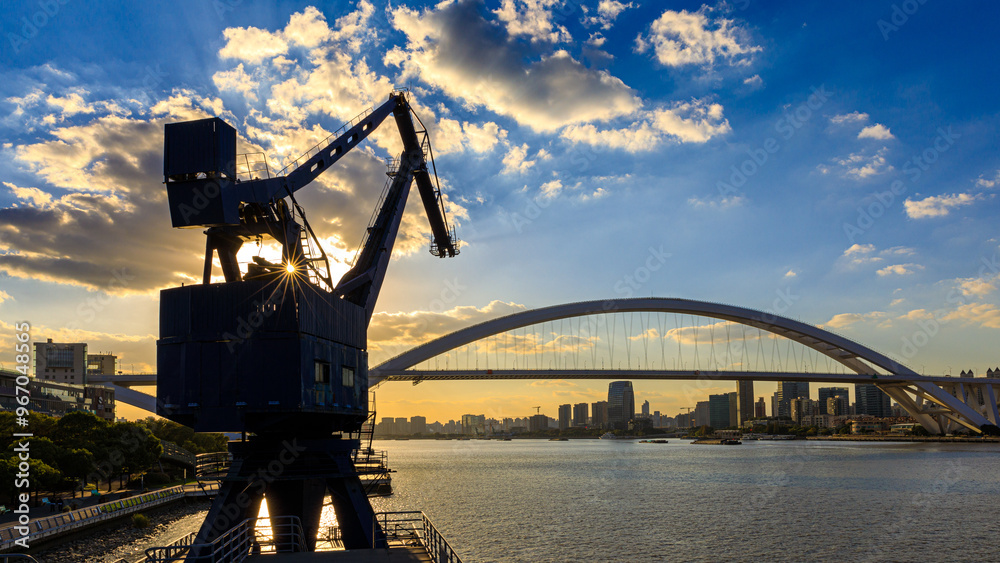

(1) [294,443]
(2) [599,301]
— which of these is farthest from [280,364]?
(2) [599,301]

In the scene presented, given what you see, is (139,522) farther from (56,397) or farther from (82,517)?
(56,397)

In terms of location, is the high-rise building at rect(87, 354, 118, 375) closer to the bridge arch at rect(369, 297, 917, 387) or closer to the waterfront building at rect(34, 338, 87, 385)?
the waterfront building at rect(34, 338, 87, 385)

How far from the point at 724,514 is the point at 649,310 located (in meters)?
60.5

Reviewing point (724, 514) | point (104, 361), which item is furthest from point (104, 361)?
point (724, 514)

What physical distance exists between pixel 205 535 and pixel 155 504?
33.9 m

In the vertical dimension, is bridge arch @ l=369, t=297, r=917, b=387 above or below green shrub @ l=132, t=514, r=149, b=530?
above

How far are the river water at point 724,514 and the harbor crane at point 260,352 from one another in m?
13.9

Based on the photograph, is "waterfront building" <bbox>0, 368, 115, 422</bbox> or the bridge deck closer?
the bridge deck

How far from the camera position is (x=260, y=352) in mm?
19766

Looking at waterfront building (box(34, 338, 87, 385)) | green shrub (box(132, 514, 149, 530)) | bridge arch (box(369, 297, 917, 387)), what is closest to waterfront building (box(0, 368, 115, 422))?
waterfront building (box(34, 338, 87, 385))

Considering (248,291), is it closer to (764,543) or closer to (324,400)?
(324,400)

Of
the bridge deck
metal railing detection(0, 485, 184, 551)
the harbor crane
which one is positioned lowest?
metal railing detection(0, 485, 184, 551)

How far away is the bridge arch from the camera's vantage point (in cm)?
9756

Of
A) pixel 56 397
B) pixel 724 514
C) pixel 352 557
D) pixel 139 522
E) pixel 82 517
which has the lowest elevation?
pixel 724 514
